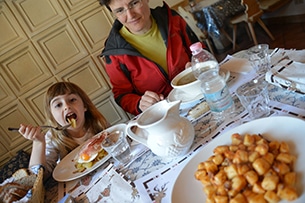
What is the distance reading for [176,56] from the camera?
150 cm

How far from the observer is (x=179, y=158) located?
2.75ft

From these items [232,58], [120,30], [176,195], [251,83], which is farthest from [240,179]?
[120,30]

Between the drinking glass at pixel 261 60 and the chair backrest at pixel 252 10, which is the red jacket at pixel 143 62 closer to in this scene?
the drinking glass at pixel 261 60

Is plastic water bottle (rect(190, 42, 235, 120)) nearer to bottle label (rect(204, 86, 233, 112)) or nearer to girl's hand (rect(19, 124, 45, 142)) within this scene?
bottle label (rect(204, 86, 233, 112))

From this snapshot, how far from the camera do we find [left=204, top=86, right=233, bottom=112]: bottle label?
888mm

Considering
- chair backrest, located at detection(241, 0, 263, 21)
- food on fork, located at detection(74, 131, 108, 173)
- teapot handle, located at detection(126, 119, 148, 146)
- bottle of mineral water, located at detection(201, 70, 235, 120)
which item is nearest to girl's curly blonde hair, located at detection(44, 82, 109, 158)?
food on fork, located at detection(74, 131, 108, 173)

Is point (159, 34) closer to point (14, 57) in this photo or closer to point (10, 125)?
point (14, 57)

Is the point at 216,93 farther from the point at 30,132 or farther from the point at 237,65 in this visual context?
the point at 30,132

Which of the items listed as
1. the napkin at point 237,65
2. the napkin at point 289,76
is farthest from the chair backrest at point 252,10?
the napkin at point 289,76

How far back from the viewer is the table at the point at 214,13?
328cm

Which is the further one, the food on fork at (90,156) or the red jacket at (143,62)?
the red jacket at (143,62)

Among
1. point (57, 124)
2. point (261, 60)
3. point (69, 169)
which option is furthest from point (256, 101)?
point (57, 124)

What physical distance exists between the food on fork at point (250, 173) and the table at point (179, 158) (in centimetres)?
13

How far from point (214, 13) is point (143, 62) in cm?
218
